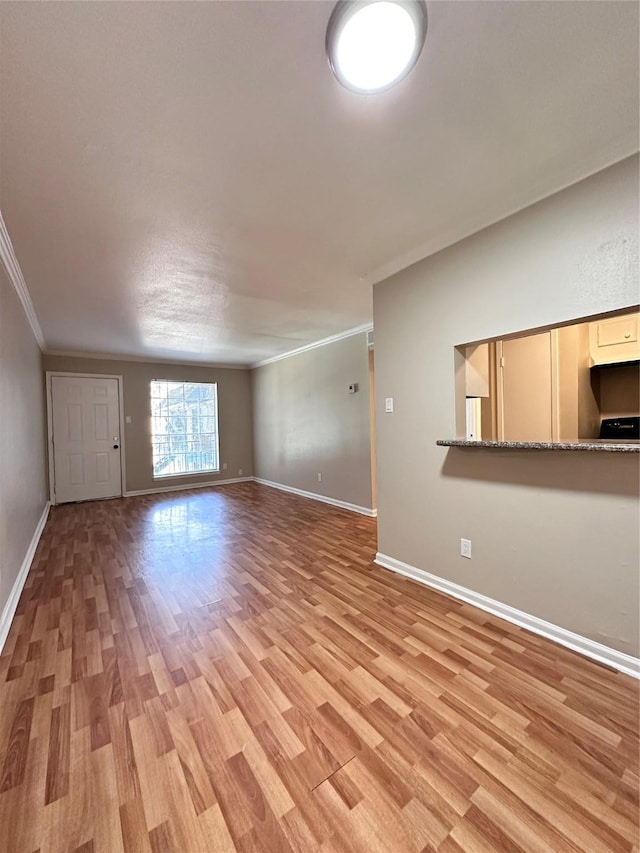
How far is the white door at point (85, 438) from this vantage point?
5402 mm

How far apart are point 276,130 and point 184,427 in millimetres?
5936

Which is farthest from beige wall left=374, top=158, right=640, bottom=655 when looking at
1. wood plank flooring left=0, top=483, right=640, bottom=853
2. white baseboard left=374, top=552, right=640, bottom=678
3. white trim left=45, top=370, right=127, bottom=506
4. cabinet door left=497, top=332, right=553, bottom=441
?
white trim left=45, top=370, right=127, bottom=506

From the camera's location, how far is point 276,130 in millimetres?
1396

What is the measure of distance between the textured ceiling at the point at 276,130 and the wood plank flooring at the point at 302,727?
7.87 ft

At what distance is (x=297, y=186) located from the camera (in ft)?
5.74

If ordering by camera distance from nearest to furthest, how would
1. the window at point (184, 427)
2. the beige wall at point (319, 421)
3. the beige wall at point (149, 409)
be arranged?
the beige wall at point (319, 421), the beige wall at point (149, 409), the window at point (184, 427)

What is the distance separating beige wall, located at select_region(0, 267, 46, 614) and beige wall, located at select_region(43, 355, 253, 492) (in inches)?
86.4

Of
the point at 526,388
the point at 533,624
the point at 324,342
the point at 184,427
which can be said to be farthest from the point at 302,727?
the point at 184,427

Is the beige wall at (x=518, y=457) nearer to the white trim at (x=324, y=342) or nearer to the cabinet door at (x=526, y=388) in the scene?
the cabinet door at (x=526, y=388)

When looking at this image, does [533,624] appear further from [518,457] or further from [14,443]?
[14,443]

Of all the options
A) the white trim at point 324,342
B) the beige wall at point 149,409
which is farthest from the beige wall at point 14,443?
the white trim at point 324,342

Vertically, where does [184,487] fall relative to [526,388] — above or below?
below

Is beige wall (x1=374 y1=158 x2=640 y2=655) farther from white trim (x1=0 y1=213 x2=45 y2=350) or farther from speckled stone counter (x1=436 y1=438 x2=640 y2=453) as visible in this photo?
white trim (x1=0 y1=213 x2=45 y2=350)

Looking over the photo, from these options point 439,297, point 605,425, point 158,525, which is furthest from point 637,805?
point 158,525
